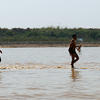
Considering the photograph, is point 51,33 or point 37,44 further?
point 51,33

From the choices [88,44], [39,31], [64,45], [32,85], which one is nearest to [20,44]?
[64,45]

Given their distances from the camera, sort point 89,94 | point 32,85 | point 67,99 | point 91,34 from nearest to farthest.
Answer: point 67,99, point 89,94, point 32,85, point 91,34

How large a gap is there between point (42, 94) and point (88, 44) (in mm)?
65923

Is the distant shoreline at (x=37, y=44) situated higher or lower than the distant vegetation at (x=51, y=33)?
lower

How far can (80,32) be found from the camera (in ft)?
307

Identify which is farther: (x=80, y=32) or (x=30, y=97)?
(x=80, y=32)

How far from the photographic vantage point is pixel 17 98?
22.9ft

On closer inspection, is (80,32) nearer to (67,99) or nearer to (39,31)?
(39,31)

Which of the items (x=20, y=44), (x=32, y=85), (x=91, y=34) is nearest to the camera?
(x=32, y=85)

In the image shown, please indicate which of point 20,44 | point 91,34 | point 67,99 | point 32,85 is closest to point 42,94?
point 67,99

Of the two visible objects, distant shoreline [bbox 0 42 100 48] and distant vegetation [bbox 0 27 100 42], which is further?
distant vegetation [bbox 0 27 100 42]

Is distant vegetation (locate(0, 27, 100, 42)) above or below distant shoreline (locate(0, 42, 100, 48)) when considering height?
above

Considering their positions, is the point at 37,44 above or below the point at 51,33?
below

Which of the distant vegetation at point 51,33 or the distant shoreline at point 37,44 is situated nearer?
the distant shoreline at point 37,44
